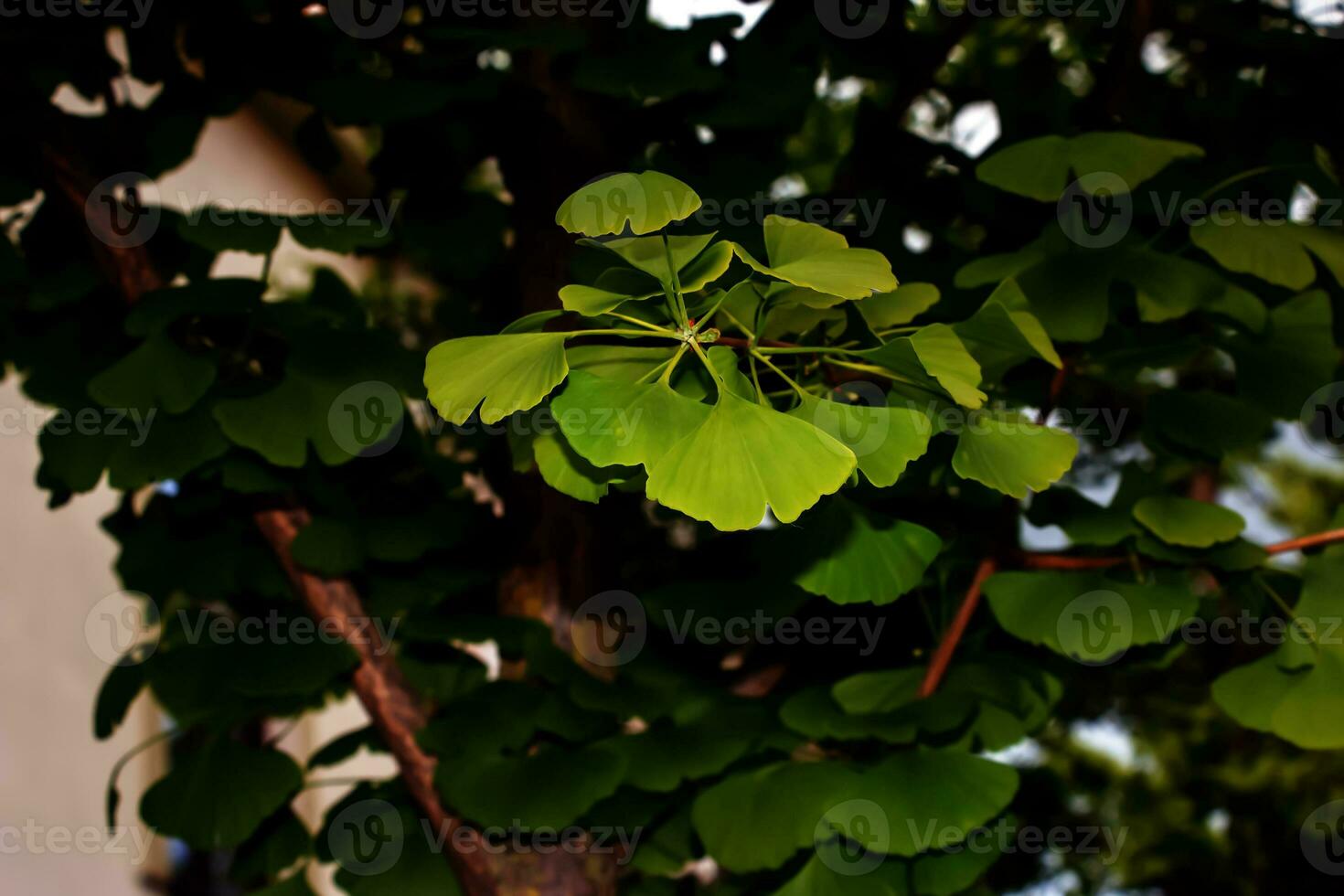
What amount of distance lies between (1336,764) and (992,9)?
156 centimetres

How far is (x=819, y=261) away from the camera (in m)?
0.45

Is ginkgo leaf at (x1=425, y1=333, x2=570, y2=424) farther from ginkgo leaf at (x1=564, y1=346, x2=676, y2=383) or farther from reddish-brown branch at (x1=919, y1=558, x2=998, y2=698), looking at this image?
reddish-brown branch at (x1=919, y1=558, x2=998, y2=698)

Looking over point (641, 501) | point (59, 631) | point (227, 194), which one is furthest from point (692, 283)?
point (227, 194)

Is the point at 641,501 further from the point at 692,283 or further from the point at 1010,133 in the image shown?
the point at 692,283

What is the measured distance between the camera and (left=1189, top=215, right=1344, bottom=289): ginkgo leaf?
0.62 metres

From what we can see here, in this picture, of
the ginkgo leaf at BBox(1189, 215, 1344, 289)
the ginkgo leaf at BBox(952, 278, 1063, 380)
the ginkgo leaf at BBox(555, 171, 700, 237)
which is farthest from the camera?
the ginkgo leaf at BBox(1189, 215, 1344, 289)

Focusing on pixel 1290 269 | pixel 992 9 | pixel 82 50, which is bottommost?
pixel 1290 269

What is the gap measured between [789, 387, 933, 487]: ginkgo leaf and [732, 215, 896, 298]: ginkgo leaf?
0.17 feet

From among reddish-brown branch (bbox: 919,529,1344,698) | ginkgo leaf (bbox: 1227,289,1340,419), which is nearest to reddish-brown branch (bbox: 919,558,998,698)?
reddish-brown branch (bbox: 919,529,1344,698)

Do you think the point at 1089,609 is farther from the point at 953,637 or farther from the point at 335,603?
the point at 335,603

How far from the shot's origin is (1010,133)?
2.71ft

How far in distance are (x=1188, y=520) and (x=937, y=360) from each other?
0.95 feet

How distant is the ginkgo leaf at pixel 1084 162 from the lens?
0.60m

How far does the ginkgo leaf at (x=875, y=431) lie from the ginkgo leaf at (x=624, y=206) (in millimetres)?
101
